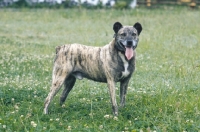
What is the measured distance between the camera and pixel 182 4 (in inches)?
1501

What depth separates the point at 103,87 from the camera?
36.1 ft

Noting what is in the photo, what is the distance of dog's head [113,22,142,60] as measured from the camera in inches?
331

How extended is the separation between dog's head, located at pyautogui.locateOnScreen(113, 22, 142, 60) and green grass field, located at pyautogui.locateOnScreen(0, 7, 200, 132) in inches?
40.3

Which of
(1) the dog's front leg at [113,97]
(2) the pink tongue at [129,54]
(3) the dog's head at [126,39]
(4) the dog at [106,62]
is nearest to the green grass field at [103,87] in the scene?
(1) the dog's front leg at [113,97]

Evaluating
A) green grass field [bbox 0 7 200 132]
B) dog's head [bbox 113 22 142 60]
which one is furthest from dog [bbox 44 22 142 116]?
green grass field [bbox 0 7 200 132]

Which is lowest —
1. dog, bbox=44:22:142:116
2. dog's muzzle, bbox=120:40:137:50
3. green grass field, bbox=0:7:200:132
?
green grass field, bbox=0:7:200:132

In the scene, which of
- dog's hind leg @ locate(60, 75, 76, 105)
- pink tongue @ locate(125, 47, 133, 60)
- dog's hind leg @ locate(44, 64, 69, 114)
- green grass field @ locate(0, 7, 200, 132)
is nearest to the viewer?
green grass field @ locate(0, 7, 200, 132)

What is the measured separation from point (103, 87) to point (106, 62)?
2.34 meters

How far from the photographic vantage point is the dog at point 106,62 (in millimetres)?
→ 8508

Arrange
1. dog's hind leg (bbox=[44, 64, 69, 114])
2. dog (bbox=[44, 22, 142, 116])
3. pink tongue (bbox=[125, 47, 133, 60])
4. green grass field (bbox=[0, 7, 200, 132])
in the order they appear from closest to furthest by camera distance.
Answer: green grass field (bbox=[0, 7, 200, 132]), pink tongue (bbox=[125, 47, 133, 60]), dog (bbox=[44, 22, 142, 116]), dog's hind leg (bbox=[44, 64, 69, 114])

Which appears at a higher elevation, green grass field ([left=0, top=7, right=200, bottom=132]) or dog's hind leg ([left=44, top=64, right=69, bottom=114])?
dog's hind leg ([left=44, top=64, right=69, bottom=114])

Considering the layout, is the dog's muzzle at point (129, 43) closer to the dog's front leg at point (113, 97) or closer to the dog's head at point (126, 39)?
the dog's head at point (126, 39)

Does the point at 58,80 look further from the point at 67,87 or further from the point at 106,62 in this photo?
the point at 106,62

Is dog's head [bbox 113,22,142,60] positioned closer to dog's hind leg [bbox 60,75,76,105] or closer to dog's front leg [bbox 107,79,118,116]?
dog's front leg [bbox 107,79,118,116]
